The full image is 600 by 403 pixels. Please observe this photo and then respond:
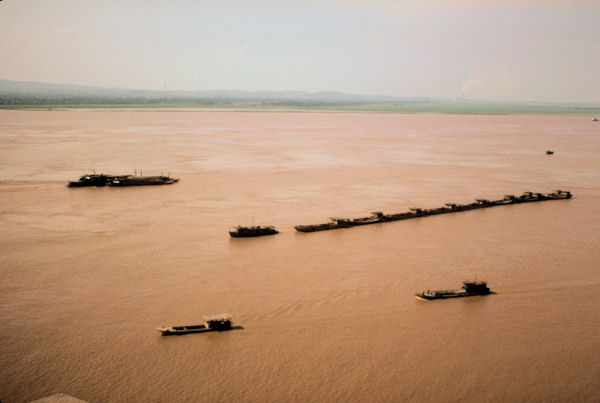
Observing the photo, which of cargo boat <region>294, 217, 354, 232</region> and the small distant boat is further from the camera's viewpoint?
cargo boat <region>294, 217, 354, 232</region>

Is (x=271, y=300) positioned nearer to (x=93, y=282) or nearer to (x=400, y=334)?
(x=400, y=334)

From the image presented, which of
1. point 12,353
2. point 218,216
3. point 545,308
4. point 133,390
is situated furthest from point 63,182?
point 545,308

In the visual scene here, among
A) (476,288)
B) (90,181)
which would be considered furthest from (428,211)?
(90,181)

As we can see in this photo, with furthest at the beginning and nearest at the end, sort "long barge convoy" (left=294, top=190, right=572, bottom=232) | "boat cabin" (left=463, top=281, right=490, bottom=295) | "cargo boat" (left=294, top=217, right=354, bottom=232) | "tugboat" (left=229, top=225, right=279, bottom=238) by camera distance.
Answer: "long barge convoy" (left=294, top=190, right=572, bottom=232)
"cargo boat" (left=294, top=217, right=354, bottom=232)
"tugboat" (left=229, top=225, right=279, bottom=238)
"boat cabin" (left=463, top=281, right=490, bottom=295)

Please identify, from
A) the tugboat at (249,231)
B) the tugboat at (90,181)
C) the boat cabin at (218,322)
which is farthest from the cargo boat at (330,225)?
the tugboat at (90,181)

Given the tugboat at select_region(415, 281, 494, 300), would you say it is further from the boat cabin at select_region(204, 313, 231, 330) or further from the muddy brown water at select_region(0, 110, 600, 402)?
the boat cabin at select_region(204, 313, 231, 330)

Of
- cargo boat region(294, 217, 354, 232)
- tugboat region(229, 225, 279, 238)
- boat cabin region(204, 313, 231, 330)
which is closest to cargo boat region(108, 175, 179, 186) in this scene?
tugboat region(229, 225, 279, 238)
